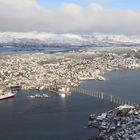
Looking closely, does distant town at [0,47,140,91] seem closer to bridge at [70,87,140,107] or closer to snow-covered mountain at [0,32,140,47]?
bridge at [70,87,140,107]

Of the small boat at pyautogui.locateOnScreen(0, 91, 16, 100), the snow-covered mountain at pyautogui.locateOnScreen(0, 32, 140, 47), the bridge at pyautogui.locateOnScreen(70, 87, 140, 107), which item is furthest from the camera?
the snow-covered mountain at pyautogui.locateOnScreen(0, 32, 140, 47)

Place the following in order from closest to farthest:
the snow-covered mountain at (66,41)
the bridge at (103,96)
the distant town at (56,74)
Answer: the bridge at (103,96), the distant town at (56,74), the snow-covered mountain at (66,41)

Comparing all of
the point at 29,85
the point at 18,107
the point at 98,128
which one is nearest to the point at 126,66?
the point at 29,85

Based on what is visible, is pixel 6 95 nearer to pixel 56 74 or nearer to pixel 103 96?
pixel 103 96

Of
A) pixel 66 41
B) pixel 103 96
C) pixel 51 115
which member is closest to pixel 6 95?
pixel 103 96

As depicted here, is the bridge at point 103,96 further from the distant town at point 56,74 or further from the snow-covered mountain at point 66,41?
→ the snow-covered mountain at point 66,41

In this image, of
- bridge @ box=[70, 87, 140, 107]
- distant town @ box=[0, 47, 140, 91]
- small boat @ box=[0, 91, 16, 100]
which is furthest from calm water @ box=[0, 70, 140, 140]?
distant town @ box=[0, 47, 140, 91]

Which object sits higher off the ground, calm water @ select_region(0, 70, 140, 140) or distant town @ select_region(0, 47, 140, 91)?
distant town @ select_region(0, 47, 140, 91)

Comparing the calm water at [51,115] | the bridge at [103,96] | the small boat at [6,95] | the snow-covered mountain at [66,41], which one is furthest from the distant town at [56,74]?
the snow-covered mountain at [66,41]
